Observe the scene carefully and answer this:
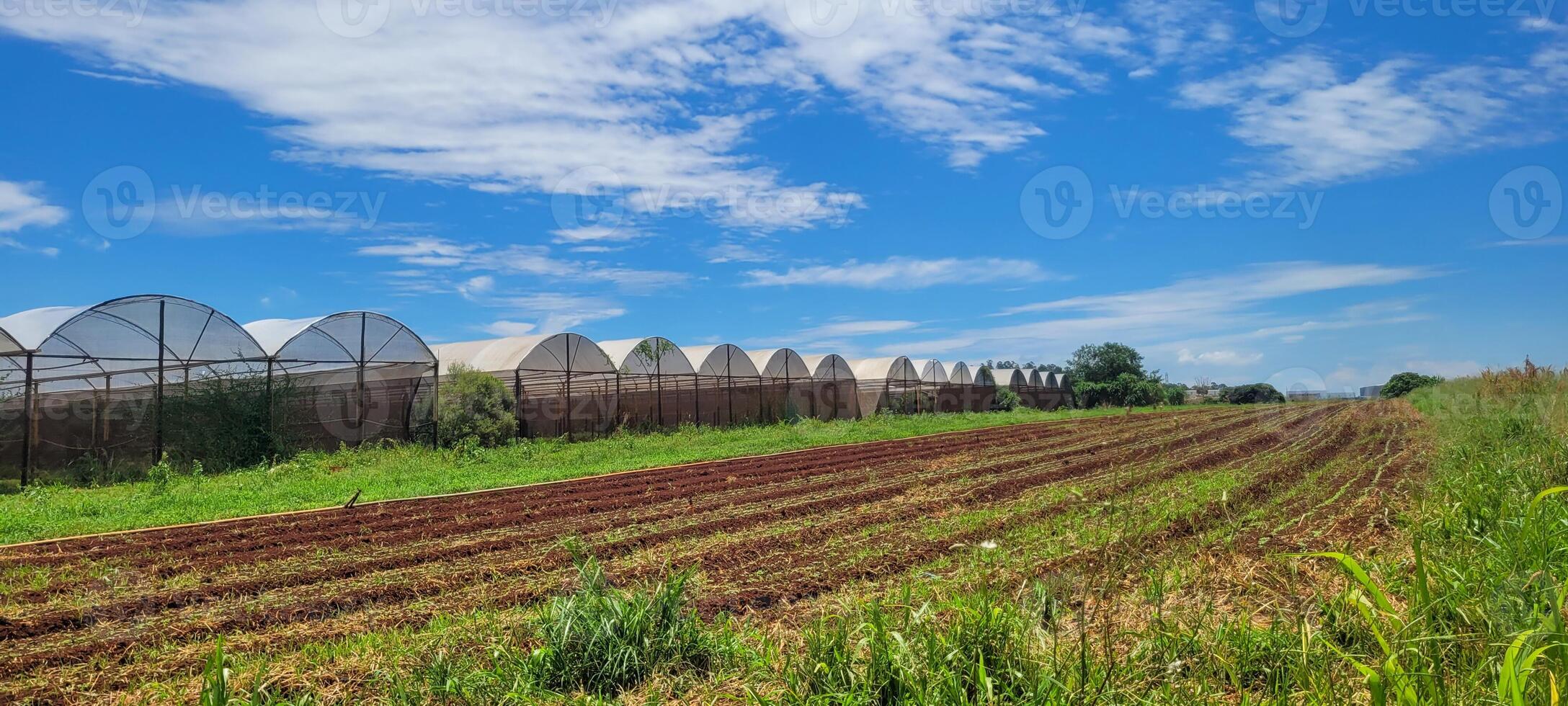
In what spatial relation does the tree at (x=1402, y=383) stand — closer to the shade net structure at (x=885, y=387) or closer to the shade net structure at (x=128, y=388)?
the shade net structure at (x=885, y=387)

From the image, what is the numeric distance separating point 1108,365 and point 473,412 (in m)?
64.3

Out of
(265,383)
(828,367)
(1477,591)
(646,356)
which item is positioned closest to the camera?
(1477,591)

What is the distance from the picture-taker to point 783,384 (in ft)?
115

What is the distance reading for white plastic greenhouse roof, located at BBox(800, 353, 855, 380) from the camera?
37.1 m

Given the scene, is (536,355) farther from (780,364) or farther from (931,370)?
(931,370)

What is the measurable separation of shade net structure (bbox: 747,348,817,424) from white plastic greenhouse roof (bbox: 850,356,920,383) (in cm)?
477

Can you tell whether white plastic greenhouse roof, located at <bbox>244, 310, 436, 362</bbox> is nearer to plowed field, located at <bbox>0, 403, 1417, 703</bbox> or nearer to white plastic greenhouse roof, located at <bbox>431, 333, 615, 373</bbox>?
white plastic greenhouse roof, located at <bbox>431, 333, 615, 373</bbox>

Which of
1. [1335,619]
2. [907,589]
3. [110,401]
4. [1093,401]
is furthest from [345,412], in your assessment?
[1093,401]

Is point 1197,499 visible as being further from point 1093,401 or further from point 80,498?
point 1093,401

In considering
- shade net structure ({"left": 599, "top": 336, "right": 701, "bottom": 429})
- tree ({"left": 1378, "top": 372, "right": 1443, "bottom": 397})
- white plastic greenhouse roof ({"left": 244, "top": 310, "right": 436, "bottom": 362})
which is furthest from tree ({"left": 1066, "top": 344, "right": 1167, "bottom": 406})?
white plastic greenhouse roof ({"left": 244, "top": 310, "right": 436, "bottom": 362})

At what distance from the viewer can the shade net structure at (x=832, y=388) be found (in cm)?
3719

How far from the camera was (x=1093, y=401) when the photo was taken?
70.2 meters

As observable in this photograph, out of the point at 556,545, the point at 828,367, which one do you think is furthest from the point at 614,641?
the point at 828,367

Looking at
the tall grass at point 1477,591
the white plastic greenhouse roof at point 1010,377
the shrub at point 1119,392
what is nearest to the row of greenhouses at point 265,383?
the tall grass at point 1477,591
